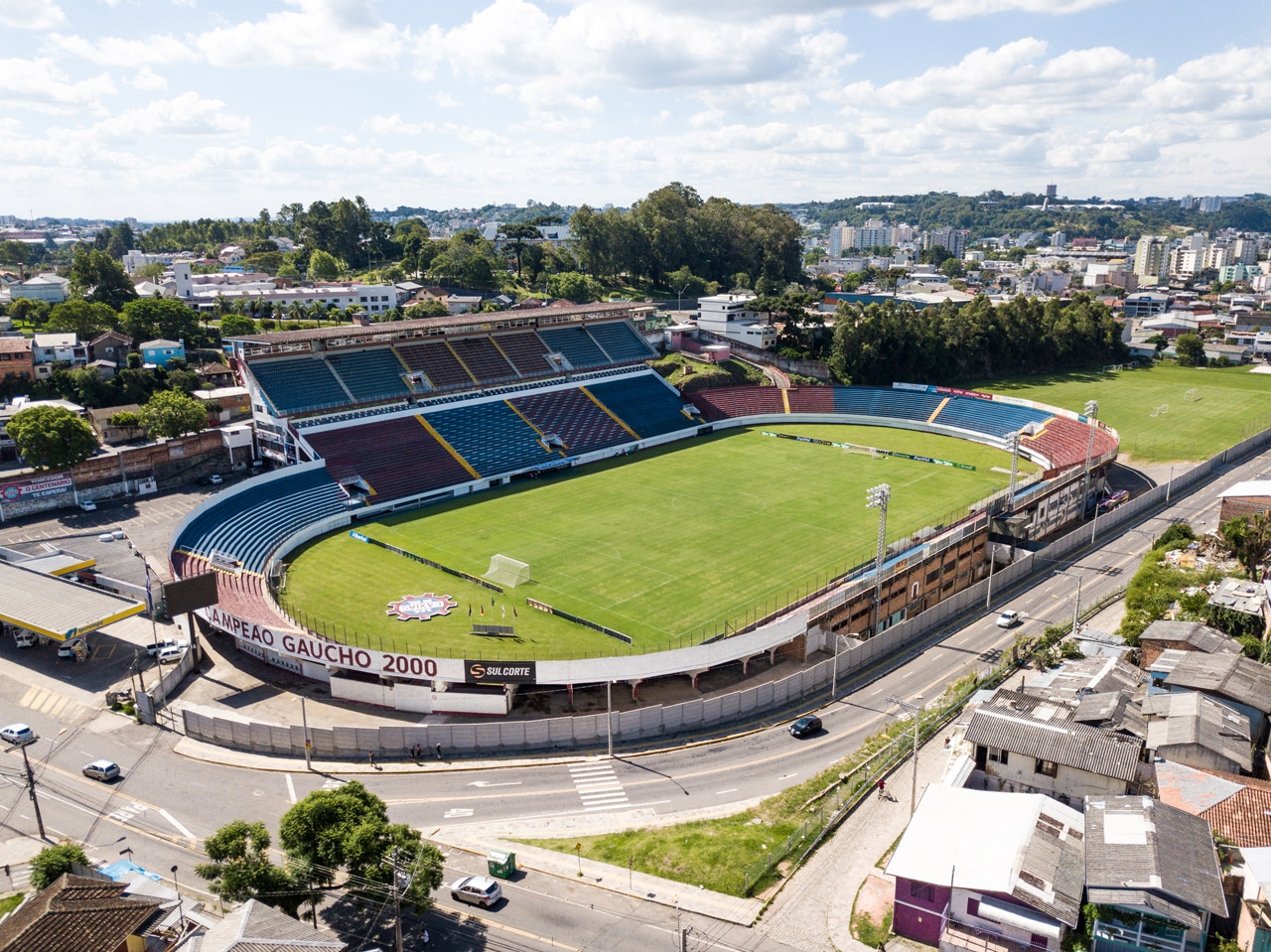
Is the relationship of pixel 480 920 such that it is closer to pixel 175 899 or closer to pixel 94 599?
pixel 175 899

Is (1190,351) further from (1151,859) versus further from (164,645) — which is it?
(164,645)

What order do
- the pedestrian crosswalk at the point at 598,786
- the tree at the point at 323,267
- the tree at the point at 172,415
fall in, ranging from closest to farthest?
the pedestrian crosswalk at the point at 598,786
the tree at the point at 172,415
the tree at the point at 323,267

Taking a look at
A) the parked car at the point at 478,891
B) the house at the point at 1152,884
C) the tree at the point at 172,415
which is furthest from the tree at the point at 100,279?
the house at the point at 1152,884

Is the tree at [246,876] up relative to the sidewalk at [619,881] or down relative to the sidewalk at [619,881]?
up

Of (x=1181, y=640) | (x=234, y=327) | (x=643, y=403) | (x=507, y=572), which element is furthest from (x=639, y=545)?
(x=234, y=327)

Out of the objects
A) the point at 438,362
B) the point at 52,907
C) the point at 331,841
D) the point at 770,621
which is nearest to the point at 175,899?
the point at 52,907

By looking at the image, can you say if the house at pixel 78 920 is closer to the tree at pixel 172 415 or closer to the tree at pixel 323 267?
the tree at pixel 172 415
